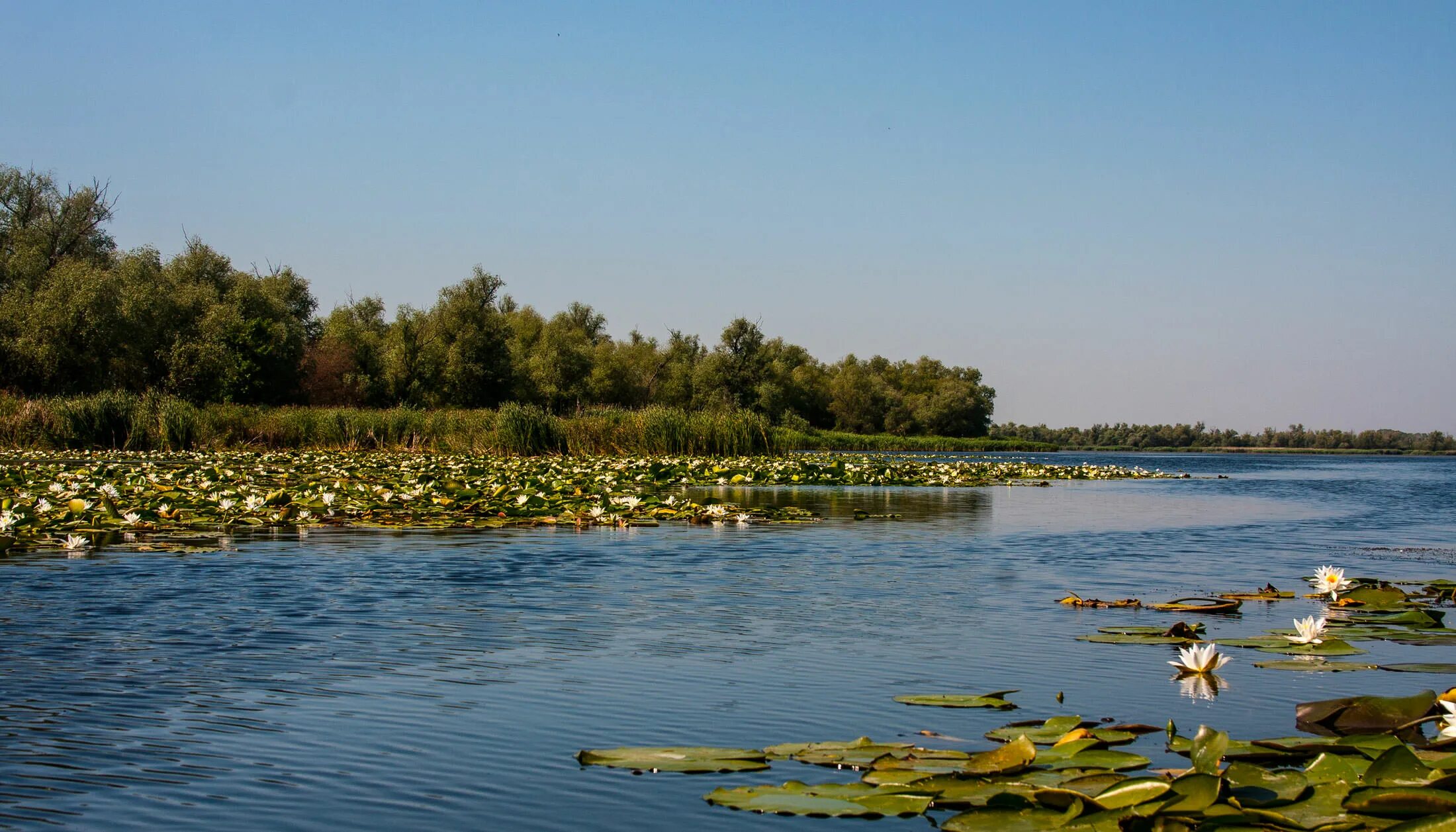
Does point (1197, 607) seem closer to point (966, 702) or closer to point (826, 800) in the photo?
point (966, 702)

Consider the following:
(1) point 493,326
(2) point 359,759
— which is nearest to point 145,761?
(2) point 359,759

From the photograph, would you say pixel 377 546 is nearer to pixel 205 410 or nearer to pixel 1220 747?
pixel 1220 747

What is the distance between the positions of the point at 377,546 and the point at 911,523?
8561 millimetres

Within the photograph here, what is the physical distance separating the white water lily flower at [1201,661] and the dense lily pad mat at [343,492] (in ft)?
32.5

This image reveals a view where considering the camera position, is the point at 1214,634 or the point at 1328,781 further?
the point at 1214,634

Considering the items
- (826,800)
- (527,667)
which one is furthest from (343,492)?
(826,800)

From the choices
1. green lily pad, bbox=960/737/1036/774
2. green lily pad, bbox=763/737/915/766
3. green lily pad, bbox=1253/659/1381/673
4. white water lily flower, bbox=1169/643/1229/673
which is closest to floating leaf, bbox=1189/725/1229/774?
green lily pad, bbox=960/737/1036/774

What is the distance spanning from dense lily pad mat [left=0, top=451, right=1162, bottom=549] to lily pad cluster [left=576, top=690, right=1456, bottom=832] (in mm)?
9897

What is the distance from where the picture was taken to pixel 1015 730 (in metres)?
4.94

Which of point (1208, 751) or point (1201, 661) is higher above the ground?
point (1208, 751)

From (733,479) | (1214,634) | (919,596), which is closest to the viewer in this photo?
(1214,634)

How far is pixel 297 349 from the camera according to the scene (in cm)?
6469

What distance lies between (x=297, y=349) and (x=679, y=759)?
65.4 metres

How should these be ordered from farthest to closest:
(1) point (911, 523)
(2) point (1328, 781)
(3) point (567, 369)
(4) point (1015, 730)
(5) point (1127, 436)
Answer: (5) point (1127, 436)
(3) point (567, 369)
(1) point (911, 523)
(4) point (1015, 730)
(2) point (1328, 781)
